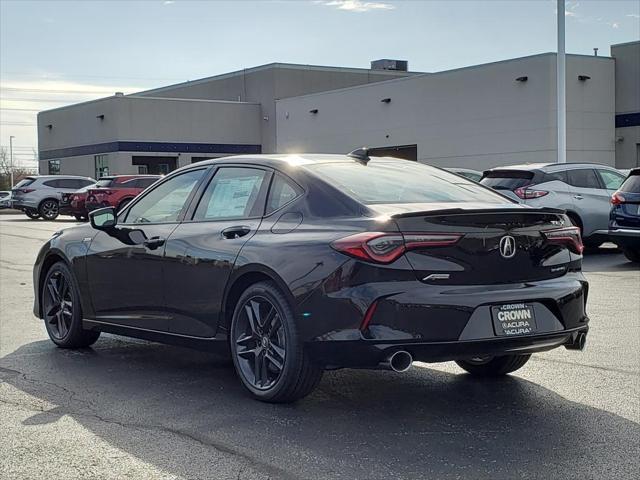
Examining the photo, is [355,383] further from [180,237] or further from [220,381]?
[180,237]

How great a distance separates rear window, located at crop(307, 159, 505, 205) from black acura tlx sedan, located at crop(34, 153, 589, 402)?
17 millimetres

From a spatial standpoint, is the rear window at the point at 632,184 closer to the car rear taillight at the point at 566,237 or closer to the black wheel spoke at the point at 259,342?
the car rear taillight at the point at 566,237

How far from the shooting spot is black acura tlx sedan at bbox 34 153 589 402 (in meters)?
4.93

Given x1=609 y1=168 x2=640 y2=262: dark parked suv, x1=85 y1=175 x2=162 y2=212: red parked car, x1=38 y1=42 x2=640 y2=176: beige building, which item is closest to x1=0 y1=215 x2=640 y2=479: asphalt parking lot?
x1=609 y1=168 x2=640 y2=262: dark parked suv

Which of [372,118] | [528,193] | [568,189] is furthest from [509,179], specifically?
[372,118]

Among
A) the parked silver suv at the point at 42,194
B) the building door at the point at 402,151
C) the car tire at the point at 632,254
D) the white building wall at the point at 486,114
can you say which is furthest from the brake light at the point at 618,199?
the building door at the point at 402,151

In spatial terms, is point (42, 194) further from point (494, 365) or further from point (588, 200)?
point (494, 365)

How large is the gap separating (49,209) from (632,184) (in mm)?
25018

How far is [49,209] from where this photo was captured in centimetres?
3381

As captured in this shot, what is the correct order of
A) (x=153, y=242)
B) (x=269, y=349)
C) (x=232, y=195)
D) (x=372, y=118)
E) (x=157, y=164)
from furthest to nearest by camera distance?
1. (x=157, y=164)
2. (x=372, y=118)
3. (x=153, y=242)
4. (x=232, y=195)
5. (x=269, y=349)

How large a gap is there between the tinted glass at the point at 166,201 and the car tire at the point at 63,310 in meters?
0.85

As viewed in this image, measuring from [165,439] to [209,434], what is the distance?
0.24m

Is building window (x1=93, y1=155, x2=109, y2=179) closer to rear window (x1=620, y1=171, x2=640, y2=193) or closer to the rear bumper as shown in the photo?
rear window (x1=620, y1=171, x2=640, y2=193)

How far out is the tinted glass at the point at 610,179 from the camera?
653 inches
